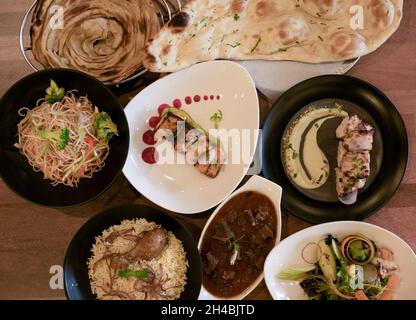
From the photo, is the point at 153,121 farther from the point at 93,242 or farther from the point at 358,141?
the point at 358,141

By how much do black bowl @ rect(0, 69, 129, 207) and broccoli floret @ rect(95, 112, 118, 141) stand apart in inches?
1.3

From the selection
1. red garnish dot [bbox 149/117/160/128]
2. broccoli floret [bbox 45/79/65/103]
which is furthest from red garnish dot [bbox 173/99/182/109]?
broccoli floret [bbox 45/79/65/103]

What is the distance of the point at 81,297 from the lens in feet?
8.05

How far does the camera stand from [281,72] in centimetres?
263

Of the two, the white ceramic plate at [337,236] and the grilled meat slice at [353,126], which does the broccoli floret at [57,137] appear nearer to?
the white ceramic plate at [337,236]

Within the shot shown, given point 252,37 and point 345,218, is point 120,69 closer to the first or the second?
point 252,37

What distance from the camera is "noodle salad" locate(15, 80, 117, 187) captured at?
7.78 feet

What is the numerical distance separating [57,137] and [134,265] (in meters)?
0.77

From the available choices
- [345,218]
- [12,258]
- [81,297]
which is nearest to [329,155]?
[345,218]

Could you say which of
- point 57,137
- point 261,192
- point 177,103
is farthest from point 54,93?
point 261,192

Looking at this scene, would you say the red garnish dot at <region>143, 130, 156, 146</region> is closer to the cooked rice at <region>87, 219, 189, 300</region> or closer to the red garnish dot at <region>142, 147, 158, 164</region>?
the red garnish dot at <region>142, 147, 158, 164</region>

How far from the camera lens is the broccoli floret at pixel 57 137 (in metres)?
2.35

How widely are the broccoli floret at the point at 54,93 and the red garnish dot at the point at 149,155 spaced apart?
0.53 metres

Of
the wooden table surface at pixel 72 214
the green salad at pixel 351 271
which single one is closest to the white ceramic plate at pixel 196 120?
the wooden table surface at pixel 72 214
